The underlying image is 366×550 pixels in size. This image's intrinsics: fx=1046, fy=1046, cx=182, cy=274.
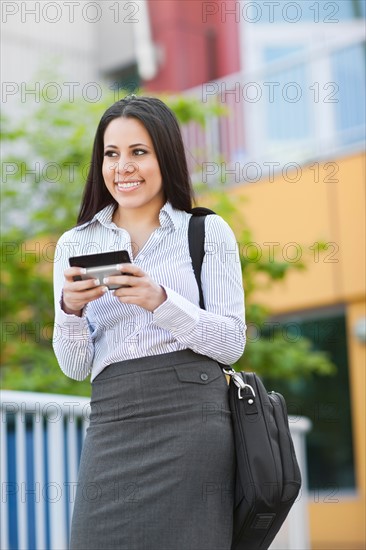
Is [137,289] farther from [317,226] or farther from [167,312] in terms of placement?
[317,226]

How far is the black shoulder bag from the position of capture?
245 centimetres

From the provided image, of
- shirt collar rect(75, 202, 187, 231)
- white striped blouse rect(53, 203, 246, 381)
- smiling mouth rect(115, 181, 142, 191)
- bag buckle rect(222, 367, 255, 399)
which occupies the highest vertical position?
smiling mouth rect(115, 181, 142, 191)

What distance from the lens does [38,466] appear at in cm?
440

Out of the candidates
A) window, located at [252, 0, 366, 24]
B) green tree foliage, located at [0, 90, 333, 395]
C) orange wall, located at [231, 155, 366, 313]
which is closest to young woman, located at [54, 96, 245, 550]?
green tree foliage, located at [0, 90, 333, 395]

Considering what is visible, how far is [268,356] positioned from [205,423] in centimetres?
587

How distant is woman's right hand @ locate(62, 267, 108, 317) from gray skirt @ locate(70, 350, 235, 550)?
22cm

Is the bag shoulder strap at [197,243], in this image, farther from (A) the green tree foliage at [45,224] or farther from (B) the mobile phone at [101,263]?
(A) the green tree foliage at [45,224]

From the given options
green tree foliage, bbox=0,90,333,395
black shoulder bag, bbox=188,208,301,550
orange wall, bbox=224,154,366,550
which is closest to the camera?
black shoulder bag, bbox=188,208,301,550

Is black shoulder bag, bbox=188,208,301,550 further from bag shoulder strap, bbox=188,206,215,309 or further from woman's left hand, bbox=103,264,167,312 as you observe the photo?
woman's left hand, bbox=103,264,167,312

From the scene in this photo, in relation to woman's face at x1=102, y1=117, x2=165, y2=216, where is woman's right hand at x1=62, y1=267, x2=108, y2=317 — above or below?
below

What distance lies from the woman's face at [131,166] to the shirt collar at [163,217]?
0.05 metres

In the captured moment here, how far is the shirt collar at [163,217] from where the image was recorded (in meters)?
2.65

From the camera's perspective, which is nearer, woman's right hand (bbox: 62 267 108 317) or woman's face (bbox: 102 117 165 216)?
woman's right hand (bbox: 62 267 108 317)

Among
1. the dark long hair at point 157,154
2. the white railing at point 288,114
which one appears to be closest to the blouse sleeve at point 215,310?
the dark long hair at point 157,154
